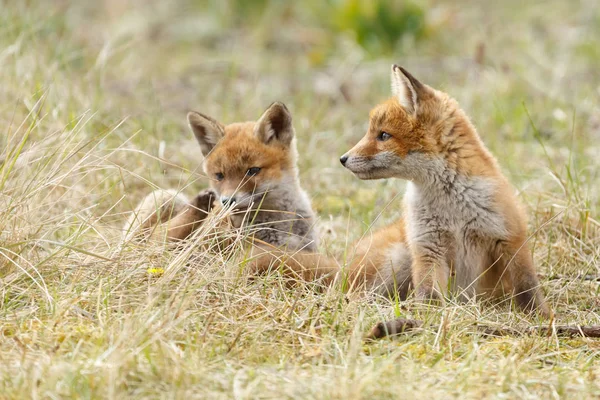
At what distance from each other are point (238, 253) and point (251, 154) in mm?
1014

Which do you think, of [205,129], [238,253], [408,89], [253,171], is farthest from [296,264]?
[205,129]

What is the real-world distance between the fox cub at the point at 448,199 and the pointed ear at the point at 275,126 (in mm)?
825

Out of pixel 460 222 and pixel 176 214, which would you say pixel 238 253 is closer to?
pixel 176 214

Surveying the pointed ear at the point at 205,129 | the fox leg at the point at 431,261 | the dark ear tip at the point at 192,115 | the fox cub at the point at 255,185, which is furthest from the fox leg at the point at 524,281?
the dark ear tip at the point at 192,115

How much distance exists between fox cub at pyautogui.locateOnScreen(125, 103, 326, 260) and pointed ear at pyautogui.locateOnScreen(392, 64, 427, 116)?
3.16ft

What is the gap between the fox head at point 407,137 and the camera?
15.3ft

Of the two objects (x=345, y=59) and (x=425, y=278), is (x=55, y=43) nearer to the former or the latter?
(x=345, y=59)

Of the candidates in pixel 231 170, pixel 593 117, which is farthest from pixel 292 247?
pixel 593 117

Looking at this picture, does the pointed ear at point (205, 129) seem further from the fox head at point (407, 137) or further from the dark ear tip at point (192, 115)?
the fox head at point (407, 137)

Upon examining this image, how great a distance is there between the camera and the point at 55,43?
8422 millimetres

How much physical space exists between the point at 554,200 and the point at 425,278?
164cm

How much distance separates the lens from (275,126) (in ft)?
18.4

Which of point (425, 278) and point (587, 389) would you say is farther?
point (425, 278)

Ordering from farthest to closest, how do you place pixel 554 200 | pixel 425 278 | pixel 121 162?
pixel 121 162 → pixel 554 200 → pixel 425 278
